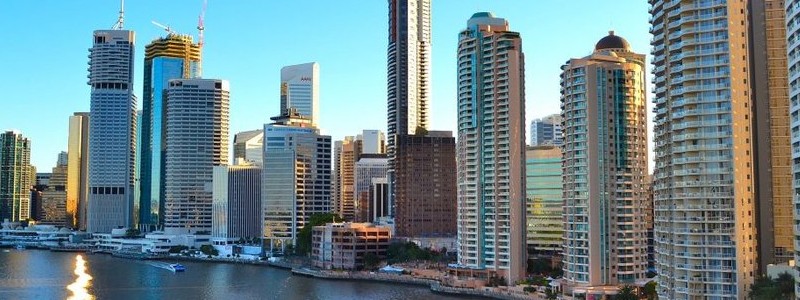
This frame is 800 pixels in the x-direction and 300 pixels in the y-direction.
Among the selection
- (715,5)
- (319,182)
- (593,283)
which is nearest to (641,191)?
(593,283)

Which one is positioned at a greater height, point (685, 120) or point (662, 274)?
point (685, 120)

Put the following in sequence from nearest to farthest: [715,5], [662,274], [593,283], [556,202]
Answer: [715,5] → [662,274] → [593,283] → [556,202]

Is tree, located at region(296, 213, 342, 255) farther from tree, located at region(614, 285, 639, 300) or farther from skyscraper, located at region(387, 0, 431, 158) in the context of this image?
tree, located at region(614, 285, 639, 300)

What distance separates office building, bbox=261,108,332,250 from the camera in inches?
6708

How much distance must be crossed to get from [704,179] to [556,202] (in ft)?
198

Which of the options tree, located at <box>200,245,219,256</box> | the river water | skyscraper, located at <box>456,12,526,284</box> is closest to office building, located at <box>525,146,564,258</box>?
skyscraper, located at <box>456,12,526,284</box>

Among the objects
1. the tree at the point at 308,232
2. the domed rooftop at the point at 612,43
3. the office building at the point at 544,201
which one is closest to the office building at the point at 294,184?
the tree at the point at 308,232

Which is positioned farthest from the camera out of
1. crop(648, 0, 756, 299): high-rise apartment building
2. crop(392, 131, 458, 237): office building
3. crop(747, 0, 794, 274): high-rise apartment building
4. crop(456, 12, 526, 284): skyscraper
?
crop(392, 131, 458, 237): office building

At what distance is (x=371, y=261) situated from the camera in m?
130

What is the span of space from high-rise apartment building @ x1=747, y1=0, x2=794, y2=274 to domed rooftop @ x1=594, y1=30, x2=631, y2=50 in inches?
1495

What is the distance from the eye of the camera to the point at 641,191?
91.1 metres

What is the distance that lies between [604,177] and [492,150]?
61.8 feet

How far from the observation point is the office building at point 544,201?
122938 mm

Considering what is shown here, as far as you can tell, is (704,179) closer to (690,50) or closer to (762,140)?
(762,140)
